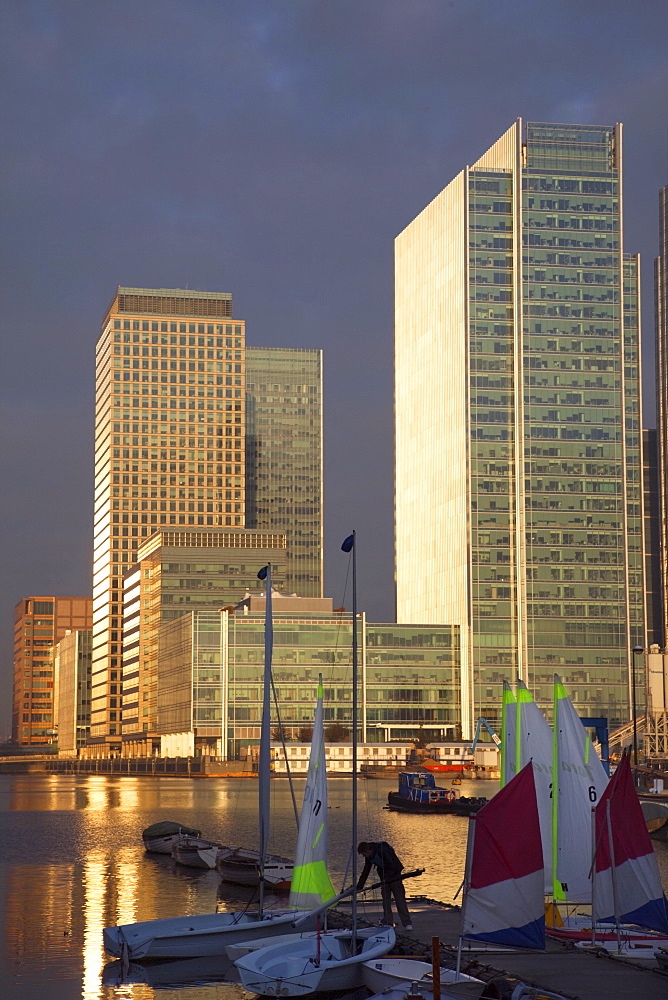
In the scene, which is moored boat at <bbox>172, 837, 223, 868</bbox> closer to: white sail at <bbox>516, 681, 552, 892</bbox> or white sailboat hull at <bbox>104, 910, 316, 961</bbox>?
white sail at <bbox>516, 681, 552, 892</bbox>

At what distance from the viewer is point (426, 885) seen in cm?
7438

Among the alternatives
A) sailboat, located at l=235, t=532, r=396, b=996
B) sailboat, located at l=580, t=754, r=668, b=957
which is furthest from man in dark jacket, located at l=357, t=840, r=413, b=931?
sailboat, located at l=580, t=754, r=668, b=957

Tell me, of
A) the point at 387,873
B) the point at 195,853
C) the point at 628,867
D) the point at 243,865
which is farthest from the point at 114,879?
the point at 628,867

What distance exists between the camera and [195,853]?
87062 millimetres

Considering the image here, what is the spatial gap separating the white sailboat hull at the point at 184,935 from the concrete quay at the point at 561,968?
498 centimetres

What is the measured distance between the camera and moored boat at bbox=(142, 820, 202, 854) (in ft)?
315

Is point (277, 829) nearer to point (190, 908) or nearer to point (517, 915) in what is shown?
point (190, 908)

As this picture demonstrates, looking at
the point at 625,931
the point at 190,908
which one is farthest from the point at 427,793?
the point at 625,931

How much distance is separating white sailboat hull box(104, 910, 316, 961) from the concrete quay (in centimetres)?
498

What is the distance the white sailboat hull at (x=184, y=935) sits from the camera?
1932 inches

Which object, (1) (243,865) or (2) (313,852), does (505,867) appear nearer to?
(2) (313,852)

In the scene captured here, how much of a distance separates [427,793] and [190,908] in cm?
9156

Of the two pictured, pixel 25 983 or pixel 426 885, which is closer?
pixel 25 983

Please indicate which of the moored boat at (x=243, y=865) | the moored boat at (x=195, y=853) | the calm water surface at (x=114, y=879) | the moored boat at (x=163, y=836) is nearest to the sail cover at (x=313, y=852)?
the calm water surface at (x=114, y=879)
